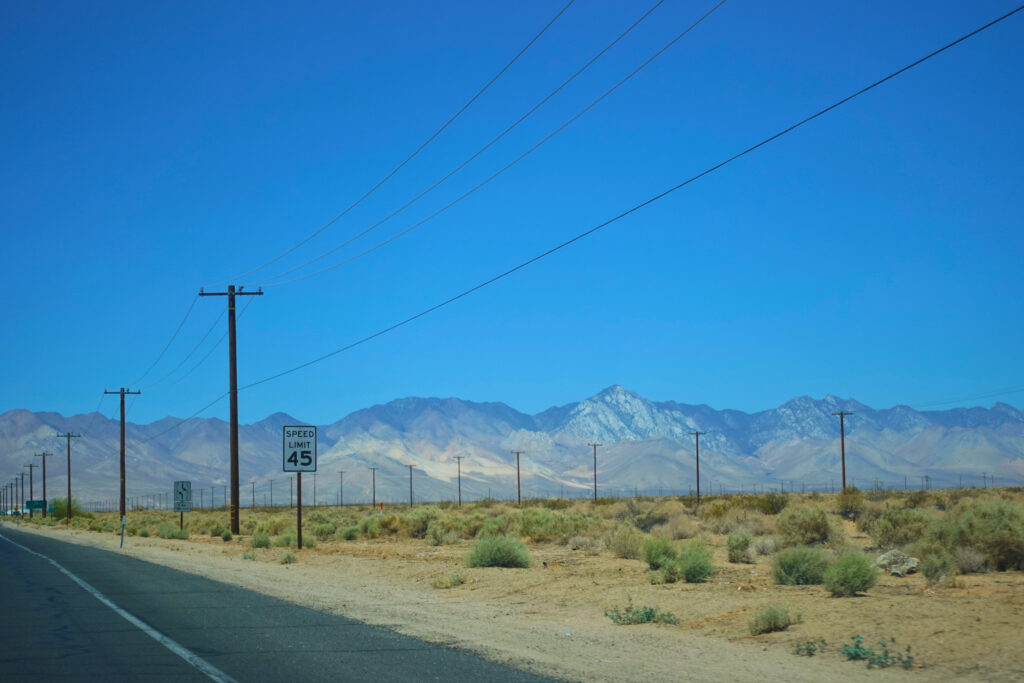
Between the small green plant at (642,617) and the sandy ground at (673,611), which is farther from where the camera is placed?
the small green plant at (642,617)

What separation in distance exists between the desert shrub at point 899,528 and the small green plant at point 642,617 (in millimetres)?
15001

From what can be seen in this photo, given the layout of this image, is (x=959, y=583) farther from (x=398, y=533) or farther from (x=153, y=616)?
(x=398, y=533)

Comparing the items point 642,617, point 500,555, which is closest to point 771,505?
point 500,555

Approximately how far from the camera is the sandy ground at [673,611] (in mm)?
12789

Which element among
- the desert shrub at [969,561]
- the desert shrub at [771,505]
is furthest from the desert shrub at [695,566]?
the desert shrub at [771,505]

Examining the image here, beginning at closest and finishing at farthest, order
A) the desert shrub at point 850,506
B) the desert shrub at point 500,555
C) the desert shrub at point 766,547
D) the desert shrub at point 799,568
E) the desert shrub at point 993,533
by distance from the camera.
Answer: the desert shrub at point 799,568 → the desert shrub at point 993,533 → the desert shrub at point 500,555 → the desert shrub at point 766,547 → the desert shrub at point 850,506

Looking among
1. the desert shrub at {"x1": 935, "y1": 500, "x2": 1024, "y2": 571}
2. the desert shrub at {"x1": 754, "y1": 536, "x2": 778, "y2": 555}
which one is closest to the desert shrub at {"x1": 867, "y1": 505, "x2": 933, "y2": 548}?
the desert shrub at {"x1": 754, "y1": 536, "x2": 778, "y2": 555}

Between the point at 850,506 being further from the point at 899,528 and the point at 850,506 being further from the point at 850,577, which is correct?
the point at 850,577

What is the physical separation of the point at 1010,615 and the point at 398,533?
37896 mm

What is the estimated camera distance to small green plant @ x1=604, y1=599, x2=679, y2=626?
17.4 metres

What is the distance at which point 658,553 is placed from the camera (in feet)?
82.1

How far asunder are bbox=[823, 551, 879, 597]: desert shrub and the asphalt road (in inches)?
297

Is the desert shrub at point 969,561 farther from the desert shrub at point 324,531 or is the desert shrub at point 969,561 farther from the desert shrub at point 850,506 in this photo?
the desert shrub at point 324,531

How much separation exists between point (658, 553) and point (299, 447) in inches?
579
